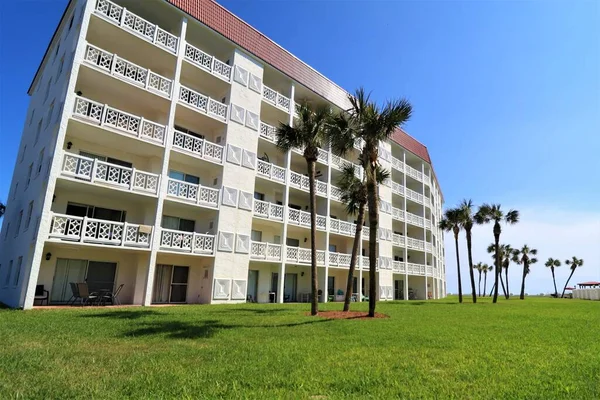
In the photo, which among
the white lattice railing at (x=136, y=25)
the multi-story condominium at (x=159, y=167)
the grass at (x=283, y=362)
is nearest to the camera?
the grass at (x=283, y=362)

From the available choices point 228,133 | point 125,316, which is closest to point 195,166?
point 228,133

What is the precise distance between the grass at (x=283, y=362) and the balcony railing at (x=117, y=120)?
960 centimetres

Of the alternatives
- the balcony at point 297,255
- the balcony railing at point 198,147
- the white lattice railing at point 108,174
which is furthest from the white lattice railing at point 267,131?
the white lattice railing at point 108,174

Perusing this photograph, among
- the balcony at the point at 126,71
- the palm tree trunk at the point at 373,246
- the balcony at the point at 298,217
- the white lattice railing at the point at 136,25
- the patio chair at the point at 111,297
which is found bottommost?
the patio chair at the point at 111,297

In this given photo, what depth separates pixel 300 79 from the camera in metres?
28.3

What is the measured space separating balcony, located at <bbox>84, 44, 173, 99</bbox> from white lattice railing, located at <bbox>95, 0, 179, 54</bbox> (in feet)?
5.82

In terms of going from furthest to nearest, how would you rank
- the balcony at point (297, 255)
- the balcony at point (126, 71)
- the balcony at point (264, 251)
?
the balcony at point (297, 255)
the balcony at point (264, 251)
the balcony at point (126, 71)

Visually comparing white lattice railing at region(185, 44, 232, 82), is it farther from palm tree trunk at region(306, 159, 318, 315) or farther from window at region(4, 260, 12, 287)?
window at region(4, 260, 12, 287)

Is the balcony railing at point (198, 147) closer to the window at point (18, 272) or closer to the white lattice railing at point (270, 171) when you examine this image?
the white lattice railing at point (270, 171)

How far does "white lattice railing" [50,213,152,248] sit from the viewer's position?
1554 centimetres

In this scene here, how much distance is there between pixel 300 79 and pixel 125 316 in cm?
2170

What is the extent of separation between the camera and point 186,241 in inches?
771

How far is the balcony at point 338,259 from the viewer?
1130 inches

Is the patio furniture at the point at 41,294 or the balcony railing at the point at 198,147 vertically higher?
the balcony railing at the point at 198,147
